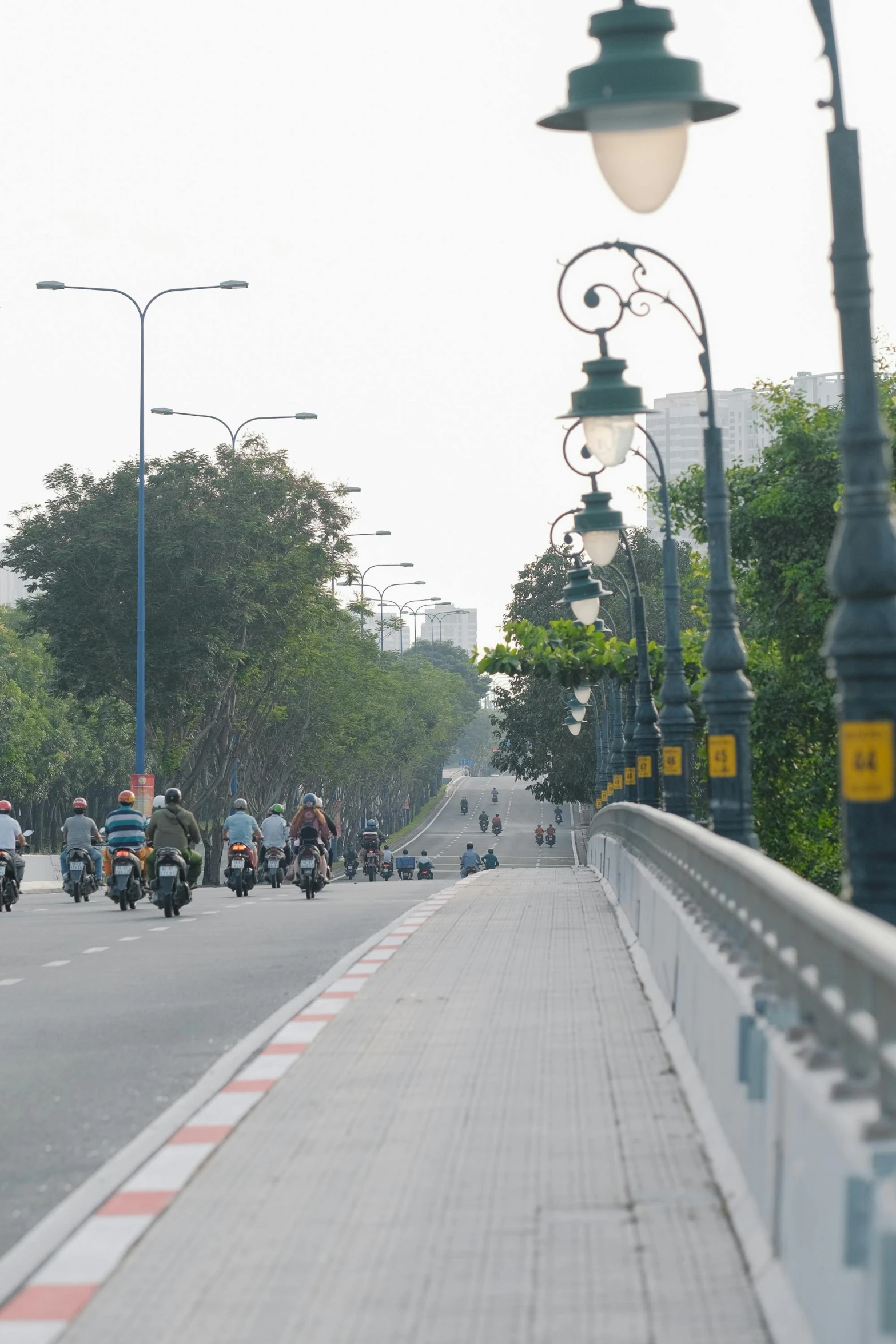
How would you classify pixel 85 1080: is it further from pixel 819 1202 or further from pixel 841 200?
pixel 819 1202

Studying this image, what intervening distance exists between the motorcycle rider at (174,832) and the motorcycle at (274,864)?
29.9ft

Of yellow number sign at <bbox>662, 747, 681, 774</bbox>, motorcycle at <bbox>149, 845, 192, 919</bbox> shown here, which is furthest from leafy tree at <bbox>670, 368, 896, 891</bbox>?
yellow number sign at <bbox>662, 747, 681, 774</bbox>

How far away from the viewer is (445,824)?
159750mm

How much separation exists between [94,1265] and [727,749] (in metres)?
7.42

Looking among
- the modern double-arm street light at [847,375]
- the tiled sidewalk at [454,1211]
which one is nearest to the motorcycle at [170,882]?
the tiled sidewalk at [454,1211]

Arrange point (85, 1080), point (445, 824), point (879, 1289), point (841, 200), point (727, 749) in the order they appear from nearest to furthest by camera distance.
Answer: point (879, 1289), point (841, 200), point (85, 1080), point (727, 749), point (445, 824)

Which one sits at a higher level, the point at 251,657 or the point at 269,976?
the point at 251,657

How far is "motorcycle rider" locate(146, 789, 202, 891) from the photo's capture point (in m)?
26.9

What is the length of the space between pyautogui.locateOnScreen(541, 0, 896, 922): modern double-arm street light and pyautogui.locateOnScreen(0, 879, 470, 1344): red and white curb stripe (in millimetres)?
2508

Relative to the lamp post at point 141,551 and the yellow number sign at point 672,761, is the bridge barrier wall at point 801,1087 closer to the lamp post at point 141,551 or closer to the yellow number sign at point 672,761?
the yellow number sign at point 672,761

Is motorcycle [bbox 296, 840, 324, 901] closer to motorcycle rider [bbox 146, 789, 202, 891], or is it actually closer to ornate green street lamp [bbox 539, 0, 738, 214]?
motorcycle rider [bbox 146, 789, 202, 891]

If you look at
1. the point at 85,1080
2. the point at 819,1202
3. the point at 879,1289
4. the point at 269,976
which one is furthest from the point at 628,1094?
the point at 269,976

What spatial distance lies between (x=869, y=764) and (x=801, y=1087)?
1.82 m

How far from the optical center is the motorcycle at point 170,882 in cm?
2617
